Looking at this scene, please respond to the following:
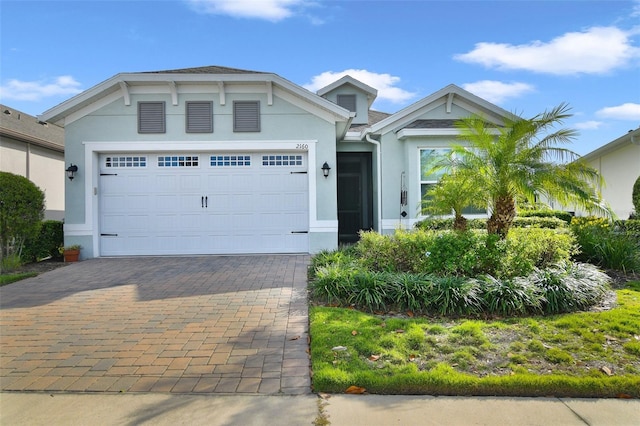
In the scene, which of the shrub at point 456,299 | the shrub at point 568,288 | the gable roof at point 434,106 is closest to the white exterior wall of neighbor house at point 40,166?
the gable roof at point 434,106

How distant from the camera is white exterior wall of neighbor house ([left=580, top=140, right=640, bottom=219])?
50.3 ft

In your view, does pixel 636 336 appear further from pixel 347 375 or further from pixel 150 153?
pixel 150 153

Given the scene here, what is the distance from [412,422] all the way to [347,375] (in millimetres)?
738

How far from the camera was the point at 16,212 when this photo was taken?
8789mm

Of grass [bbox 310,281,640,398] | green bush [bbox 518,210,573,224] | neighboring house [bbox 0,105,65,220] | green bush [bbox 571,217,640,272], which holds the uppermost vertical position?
neighboring house [bbox 0,105,65,220]

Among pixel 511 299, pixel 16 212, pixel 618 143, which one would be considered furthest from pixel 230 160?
pixel 618 143

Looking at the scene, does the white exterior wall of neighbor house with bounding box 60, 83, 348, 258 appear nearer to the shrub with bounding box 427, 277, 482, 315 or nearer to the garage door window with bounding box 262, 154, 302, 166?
the garage door window with bounding box 262, 154, 302, 166

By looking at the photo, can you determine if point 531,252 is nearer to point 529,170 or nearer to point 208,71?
point 529,170

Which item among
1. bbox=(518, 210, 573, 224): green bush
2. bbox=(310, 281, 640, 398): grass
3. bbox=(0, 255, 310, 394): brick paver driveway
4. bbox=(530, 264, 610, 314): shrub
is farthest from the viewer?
bbox=(518, 210, 573, 224): green bush

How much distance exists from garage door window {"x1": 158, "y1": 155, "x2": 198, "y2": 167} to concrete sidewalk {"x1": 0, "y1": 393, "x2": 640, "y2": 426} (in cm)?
766

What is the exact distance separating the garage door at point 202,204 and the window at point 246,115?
0.73 m

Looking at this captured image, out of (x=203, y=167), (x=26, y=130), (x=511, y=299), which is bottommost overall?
(x=511, y=299)

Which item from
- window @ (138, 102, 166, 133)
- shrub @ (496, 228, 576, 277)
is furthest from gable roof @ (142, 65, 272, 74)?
shrub @ (496, 228, 576, 277)

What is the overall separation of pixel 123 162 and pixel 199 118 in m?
2.34
